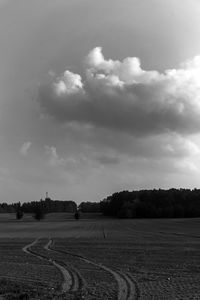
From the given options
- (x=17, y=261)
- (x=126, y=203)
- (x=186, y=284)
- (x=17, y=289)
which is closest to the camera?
(x=17, y=289)

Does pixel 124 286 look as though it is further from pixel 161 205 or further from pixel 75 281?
pixel 161 205

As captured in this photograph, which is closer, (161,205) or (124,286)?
(124,286)

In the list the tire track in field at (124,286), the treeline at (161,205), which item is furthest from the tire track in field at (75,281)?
the treeline at (161,205)

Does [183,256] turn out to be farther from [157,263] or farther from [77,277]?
[77,277]

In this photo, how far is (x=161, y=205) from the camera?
504 ft

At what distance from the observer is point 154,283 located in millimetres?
18188

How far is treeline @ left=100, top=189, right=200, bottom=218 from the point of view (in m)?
146

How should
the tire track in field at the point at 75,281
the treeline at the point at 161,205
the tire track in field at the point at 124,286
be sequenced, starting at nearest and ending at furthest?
the tire track in field at the point at 124,286 → the tire track in field at the point at 75,281 → the treeline at the point at 161,205

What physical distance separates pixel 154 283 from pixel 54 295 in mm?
4619

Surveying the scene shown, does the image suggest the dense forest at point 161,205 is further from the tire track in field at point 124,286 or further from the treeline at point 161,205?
the tire track in field at point 124,286

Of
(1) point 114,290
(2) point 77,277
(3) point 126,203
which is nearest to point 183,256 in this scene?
(2) point 77,277

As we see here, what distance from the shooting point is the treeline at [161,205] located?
480 ft

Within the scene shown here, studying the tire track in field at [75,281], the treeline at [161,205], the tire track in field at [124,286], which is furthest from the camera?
the treeline at [161,205]

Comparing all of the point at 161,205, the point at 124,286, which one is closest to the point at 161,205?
the point at 161,205
